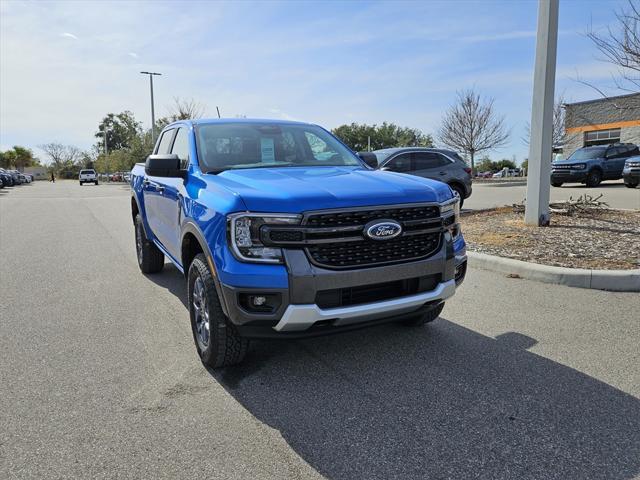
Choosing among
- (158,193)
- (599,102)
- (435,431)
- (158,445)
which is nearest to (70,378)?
(158,445)

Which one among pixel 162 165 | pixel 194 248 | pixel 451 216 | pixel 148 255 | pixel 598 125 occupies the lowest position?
pixel 148 255

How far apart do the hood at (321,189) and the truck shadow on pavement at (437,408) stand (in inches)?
47.2

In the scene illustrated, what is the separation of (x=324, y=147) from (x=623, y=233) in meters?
5.59

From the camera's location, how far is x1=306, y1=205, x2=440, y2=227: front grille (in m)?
3.00

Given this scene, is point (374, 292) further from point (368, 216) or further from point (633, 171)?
point (633, 171)

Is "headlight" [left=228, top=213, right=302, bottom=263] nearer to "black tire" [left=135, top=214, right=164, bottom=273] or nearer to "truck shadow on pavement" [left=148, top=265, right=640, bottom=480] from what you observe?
"truck shadow on pavement" [left=148, top=265, right=640, bottom=480]

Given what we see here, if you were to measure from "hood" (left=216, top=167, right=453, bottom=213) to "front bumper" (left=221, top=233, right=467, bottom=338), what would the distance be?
12.7 inches

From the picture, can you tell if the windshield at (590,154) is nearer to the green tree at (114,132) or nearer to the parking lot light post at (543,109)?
the parking lot light post at (543,109)

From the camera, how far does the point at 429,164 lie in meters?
12.3

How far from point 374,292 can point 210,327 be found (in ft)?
3.70

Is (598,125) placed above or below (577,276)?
above

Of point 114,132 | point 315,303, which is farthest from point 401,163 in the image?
point 114,132

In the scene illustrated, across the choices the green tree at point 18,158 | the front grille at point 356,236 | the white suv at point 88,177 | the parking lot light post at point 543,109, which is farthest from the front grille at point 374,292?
the green tree at point 18,158

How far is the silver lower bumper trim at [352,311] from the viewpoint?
2945 mm
